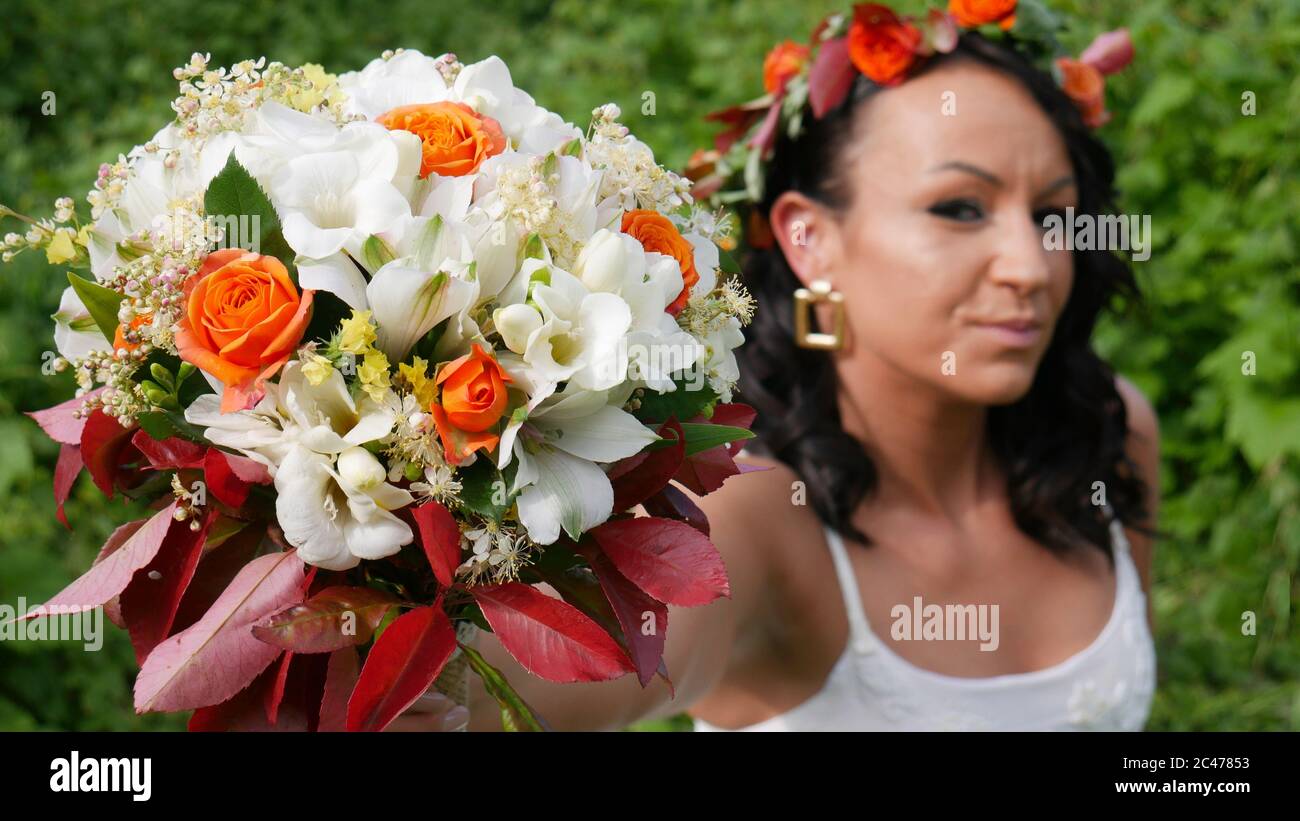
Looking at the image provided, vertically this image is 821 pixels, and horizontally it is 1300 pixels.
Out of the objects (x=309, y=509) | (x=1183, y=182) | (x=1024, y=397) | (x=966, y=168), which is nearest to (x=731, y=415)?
(x=309, y=509)

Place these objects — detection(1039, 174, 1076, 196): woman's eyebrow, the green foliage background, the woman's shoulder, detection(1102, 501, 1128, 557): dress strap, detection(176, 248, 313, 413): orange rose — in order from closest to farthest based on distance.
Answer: detection(176, 248, 313, 413): orange rose < the woman's shoulder < detection(1039, 174, 1076, 196): woman's eyebrow < detection(1102, 501, 1128, 557): dress strap < the green foliage background

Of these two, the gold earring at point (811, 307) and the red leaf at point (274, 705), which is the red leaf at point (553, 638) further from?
the gold earring at point (811, 307)

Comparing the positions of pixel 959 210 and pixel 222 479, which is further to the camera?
pixel 959 210

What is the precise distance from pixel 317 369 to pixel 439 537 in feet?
0.50

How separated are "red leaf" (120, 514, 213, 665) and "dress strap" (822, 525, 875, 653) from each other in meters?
1.21

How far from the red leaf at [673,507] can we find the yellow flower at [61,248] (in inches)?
20.7

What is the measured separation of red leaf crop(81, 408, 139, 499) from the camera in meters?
1.06

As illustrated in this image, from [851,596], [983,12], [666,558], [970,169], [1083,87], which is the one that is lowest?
[851,596]

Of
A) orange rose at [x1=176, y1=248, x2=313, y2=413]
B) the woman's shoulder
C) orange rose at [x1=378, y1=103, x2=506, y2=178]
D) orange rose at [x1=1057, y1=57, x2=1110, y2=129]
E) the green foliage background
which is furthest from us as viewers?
the green foliage background

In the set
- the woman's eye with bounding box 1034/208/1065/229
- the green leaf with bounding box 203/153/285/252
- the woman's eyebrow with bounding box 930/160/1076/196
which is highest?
the woman's eyebrow with bounding box 930/160/1076/196

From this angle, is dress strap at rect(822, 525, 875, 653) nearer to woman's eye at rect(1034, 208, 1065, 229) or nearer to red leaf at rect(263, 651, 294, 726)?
woman's eye at rect(1034, 208, 1065, 229)

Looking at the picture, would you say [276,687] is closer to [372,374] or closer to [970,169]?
[372,374]

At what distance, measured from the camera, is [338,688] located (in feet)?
3.29

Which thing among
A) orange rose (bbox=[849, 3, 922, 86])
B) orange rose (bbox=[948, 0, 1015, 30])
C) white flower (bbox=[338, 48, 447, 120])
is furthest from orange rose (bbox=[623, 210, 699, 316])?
orange rose (bbox=[948, 0, 1015, 30])
